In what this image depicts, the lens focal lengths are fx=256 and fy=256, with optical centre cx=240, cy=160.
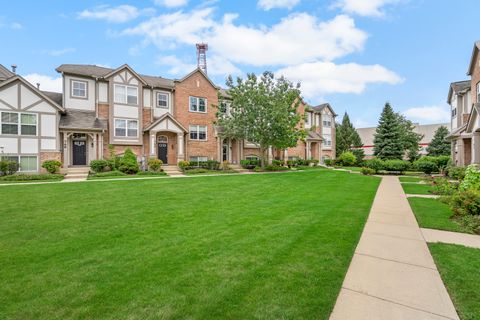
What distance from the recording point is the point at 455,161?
67.5 ft

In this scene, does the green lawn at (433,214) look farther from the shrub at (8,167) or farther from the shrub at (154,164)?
the shrub at (8,167)

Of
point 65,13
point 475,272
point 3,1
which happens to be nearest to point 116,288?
point 475,272

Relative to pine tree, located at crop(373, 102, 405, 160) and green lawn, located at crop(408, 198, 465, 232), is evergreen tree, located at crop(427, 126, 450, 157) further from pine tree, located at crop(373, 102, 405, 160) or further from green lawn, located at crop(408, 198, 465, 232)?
green lawn, located at crop(408, 198, 465, 232)

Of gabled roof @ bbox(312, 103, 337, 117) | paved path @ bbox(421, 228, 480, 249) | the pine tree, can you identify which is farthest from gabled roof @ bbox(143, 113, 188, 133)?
the pine tree

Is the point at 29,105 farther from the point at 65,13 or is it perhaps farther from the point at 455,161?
the point at 455,161

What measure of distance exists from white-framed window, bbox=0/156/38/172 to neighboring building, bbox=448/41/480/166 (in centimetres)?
2926

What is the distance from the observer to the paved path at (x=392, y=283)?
2.78 m

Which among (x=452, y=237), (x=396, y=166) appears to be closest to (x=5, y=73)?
(x=452, y=237)

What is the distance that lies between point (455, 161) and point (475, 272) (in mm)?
21937

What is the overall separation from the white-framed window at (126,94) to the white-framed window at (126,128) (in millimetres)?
1732

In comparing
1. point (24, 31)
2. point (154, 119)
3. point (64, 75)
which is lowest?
point (154, 119)

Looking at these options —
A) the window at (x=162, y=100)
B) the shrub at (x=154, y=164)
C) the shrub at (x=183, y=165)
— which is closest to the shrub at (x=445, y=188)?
the shrub at (x=183, y=165)

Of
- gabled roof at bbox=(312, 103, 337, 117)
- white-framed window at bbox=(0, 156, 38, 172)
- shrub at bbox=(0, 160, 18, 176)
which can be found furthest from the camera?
gabled roof at bbox=(312, 103, 337, 117)

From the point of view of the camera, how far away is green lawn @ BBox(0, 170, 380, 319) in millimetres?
2824
